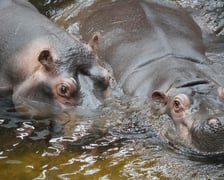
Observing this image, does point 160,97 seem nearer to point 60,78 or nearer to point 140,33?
point 60,78

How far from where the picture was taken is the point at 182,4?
9.88 metres

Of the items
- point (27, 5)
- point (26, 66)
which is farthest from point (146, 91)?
point (27, 5)

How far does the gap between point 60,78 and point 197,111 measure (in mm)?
1415

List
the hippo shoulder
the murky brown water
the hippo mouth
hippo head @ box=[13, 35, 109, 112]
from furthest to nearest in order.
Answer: the hippo shoulder
the hippo mouth
hippo head @ box=[13, 35, 109, 112]
the murky brown water

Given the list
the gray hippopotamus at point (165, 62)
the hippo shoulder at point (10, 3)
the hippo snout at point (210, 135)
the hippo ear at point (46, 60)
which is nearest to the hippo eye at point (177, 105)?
the gray hippopotamus at point (165, 62)

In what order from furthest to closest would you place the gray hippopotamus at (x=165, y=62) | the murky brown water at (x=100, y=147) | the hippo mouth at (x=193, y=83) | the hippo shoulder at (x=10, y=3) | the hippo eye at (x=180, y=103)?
the hippo shoulder at (x=10, y=3) → the hippo mouth at (x=193, y=83) → the hippo eye at (x=180, y=103) → the gray hippopotamus at (x=165, y=62) → the murky brown water at (x=100, y=147)

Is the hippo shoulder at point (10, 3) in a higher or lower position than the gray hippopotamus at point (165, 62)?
higher

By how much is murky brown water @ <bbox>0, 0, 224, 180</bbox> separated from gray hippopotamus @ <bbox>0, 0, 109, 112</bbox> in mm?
216

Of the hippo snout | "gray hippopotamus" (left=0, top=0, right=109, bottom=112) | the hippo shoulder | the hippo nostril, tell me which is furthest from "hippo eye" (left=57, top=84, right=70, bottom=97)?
the hippo shoulder

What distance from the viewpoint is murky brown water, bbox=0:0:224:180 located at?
5461 millimetres

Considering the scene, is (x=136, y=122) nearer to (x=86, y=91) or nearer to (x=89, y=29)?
(x=86, y=91)

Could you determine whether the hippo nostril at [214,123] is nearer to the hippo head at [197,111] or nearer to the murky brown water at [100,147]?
the hippo head at [197,111]

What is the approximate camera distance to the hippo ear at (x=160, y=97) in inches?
262

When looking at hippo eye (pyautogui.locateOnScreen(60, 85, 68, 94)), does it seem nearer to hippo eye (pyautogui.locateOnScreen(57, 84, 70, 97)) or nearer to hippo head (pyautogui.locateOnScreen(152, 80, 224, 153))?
hippo eye (pyautogui.locateOnScreen(57, 84, 70, 97))
